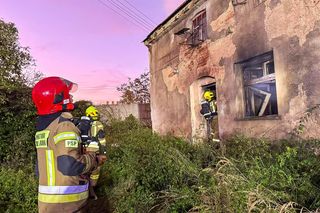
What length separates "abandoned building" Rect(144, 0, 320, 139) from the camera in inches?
239

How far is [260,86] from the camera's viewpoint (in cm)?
774

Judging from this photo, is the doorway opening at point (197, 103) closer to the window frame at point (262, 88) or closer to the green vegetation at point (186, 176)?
the window frame at point (262, 88)

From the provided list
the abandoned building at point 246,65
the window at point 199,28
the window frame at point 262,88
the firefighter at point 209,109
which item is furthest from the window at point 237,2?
the firefighter at point 209,109

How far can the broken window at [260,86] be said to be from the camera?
23.9 ft

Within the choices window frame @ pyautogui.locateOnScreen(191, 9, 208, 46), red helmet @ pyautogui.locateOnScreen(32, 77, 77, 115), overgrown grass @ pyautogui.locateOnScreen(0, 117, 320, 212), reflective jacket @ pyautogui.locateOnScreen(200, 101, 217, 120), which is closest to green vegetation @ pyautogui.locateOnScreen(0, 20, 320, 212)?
overgrown grass @ pyautogui.locateOnScreen(0, 117, 320, 212)

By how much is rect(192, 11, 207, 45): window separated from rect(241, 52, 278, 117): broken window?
2.72 meters

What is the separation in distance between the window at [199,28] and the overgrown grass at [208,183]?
5108 millimetres

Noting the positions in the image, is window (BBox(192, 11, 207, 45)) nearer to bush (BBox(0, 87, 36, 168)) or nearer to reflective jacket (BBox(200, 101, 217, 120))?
reflective jacket (BBox(200, 101, 217, 120))

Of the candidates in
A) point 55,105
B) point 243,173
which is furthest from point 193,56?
point 55,105

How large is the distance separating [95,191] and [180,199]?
269cm

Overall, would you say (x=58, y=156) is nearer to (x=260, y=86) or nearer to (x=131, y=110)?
(x=260, y=86)

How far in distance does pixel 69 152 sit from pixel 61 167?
153 millimetres

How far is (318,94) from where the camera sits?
5.86 metres

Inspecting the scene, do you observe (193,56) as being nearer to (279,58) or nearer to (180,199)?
(279,58)
